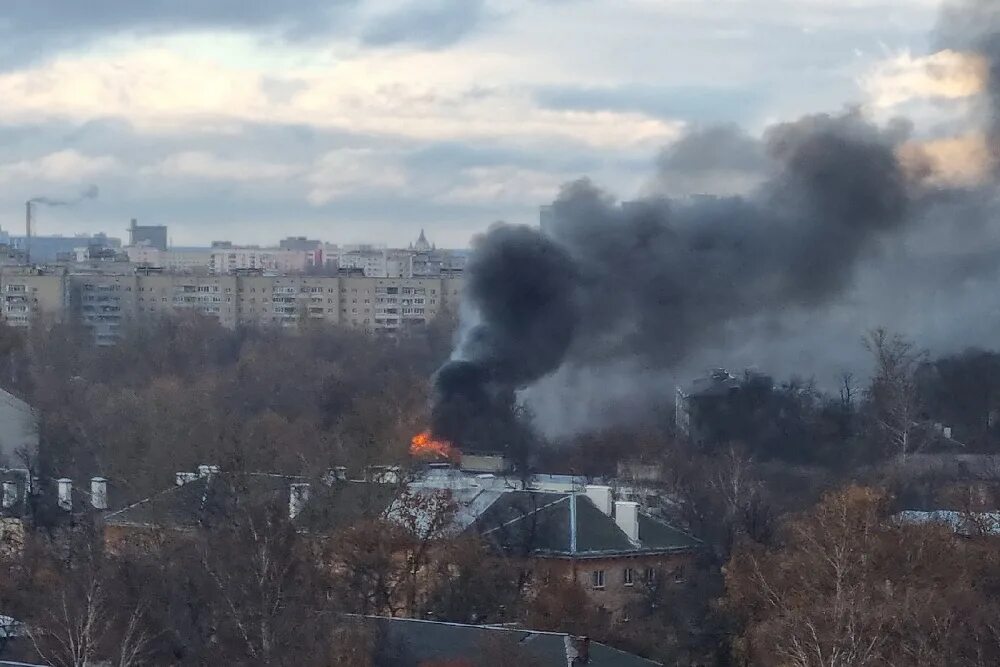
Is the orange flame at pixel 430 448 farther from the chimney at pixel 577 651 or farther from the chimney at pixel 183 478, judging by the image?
the chimney at pixel 577 651

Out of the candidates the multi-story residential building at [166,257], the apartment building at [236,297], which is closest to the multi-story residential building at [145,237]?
the multi-story residential building at [166,257]

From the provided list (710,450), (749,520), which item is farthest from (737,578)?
(710,450)

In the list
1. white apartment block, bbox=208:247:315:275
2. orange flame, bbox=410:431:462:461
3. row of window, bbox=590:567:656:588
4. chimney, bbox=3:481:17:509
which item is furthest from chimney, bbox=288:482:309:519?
white apartment block, bbox=208:247:315:275

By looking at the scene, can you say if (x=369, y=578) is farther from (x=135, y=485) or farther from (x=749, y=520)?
(x=135, y=485)

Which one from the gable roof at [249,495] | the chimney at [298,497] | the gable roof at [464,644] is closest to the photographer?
the gable roof at [464,644]

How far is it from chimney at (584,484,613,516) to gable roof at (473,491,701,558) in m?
0.19

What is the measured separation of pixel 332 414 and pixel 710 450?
12560 millimetres

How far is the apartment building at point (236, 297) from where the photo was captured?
94.6 meters

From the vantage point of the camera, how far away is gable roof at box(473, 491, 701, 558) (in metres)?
28.6

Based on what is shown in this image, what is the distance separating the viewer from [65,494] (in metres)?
32.0

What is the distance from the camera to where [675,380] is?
176ft

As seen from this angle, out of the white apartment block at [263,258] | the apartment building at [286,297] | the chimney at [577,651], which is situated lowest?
the chimney at [577,651]

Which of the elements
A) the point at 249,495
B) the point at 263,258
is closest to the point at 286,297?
the point at 263,258

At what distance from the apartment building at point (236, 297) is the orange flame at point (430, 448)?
48.1 m
